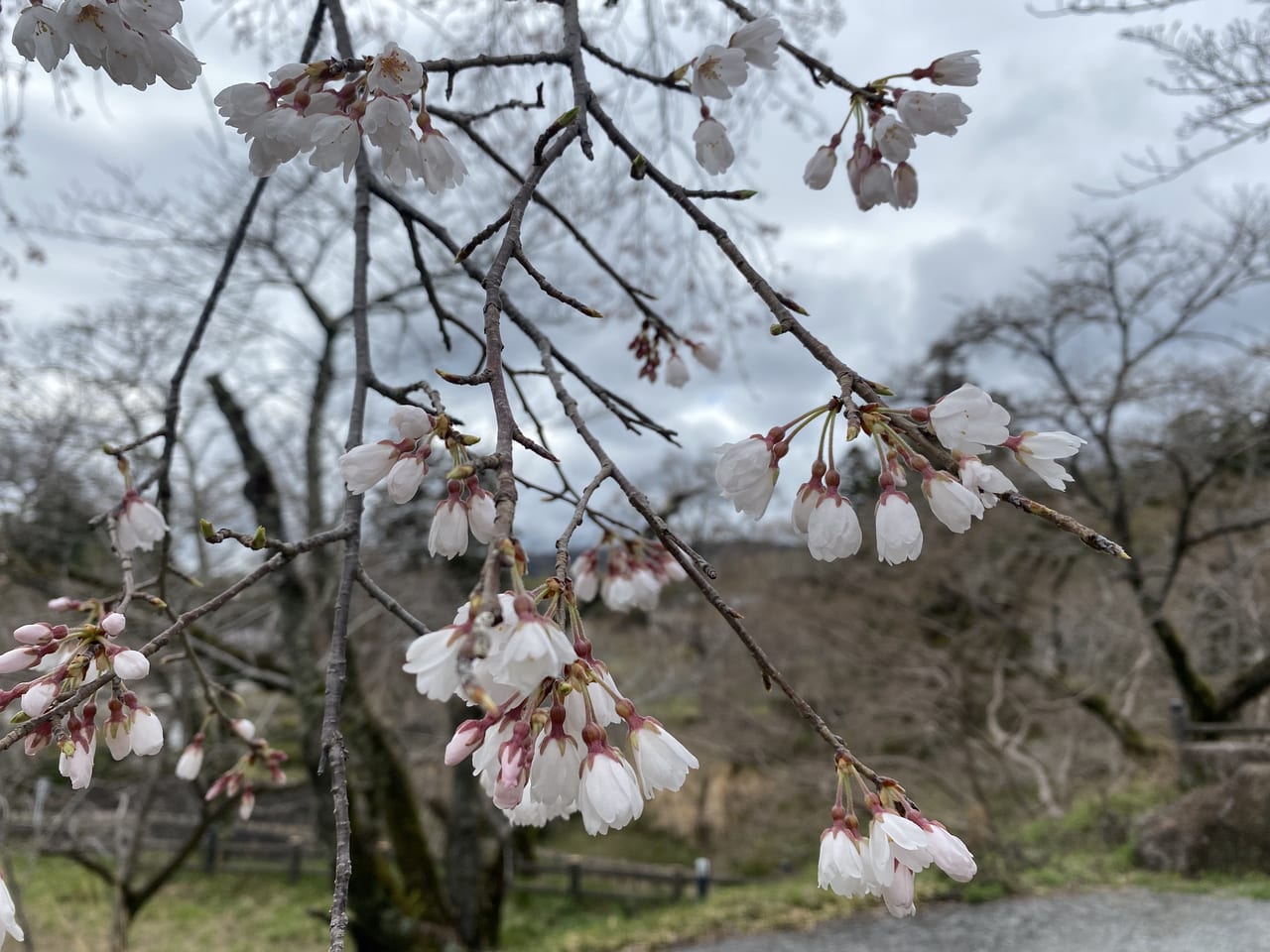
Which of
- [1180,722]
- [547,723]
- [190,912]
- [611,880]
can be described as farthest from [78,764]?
[190,912]

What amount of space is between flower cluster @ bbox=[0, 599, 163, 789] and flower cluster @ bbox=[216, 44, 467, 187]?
0.47 meters

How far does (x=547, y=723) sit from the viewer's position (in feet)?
1.82

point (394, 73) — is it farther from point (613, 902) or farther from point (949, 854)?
point (613, 902)

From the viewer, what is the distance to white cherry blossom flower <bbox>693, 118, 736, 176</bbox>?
1195 millimetres

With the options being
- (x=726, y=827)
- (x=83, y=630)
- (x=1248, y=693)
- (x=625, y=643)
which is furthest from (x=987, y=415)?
(x=726, y=827)

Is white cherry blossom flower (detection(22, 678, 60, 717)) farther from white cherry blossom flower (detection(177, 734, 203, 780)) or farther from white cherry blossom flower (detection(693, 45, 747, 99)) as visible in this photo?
white cherry blossom flower (detection(693, 45, 747, 99))

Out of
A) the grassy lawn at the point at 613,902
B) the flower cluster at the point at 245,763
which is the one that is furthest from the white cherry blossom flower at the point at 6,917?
the grassy lawn at the point at 613,902

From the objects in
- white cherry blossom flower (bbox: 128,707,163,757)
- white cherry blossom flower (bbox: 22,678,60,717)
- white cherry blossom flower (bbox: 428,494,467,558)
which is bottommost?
white cherry blossom flower (bbox: 128,707,163,757)

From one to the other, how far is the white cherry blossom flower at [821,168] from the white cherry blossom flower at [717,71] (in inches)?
6.5

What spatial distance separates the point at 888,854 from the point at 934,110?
2.79 feet

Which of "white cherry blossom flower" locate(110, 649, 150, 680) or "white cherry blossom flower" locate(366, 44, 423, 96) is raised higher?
"white cherry blossom flower" locate(366, 44, 423, 96)

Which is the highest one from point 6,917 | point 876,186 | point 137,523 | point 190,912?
point 876,186

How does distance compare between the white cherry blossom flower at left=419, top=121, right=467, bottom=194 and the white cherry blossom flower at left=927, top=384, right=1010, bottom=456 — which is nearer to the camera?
the white cherry blossom flower at left=927, top=384, right=1010, bottom=456

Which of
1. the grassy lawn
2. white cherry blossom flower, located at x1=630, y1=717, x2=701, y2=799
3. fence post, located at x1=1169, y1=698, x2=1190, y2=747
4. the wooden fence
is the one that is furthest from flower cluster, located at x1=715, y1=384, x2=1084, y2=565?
the wooden fence
